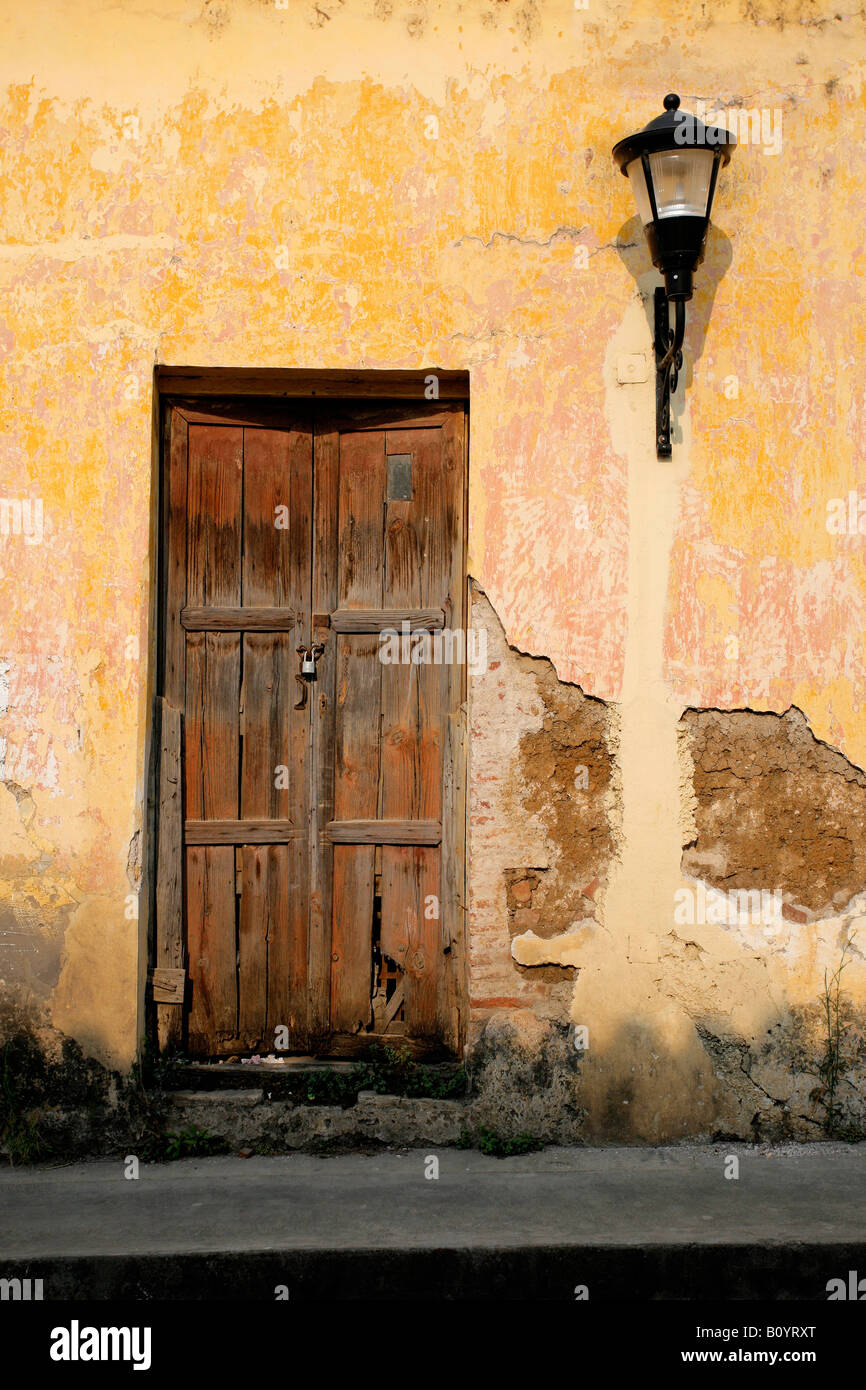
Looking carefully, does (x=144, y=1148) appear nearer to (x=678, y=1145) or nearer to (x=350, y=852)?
(x=350, y=852)

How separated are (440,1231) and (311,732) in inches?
73.0

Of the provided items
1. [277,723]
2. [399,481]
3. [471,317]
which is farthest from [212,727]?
[471,317]

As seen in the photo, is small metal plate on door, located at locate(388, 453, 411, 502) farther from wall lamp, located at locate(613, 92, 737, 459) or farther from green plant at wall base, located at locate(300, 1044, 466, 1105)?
green plant at wall base, located at locate(300, 1044, 466, 1105)

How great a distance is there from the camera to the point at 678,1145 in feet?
13.5

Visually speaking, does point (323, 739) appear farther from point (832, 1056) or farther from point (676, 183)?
point (676, 183)

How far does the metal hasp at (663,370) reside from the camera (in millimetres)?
4160

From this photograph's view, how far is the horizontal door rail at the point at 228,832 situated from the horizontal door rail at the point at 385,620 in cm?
83

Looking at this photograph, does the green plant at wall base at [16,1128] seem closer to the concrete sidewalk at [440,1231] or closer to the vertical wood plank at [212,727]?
the concrete sidewalk at [440,1231]

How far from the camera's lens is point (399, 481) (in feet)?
14.6

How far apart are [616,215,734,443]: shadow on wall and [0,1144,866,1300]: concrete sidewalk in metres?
2.70

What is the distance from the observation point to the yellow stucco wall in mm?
4195

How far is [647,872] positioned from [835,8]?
11.0 ft
